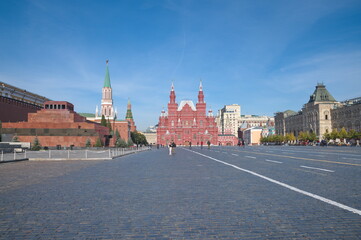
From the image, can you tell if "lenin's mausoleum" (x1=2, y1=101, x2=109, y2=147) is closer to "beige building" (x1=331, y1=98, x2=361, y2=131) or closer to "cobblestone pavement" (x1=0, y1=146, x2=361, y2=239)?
"cobblestone pavement" (x1=0, y1=146, x2=361, y2=239)

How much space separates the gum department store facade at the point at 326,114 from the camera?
9219cm

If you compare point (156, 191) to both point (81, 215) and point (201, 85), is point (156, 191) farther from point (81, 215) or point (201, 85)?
point (201, 85)

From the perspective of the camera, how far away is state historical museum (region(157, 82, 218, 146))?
129m

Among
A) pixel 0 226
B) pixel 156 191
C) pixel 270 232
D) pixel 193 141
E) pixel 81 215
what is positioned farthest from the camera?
pixel 193 141

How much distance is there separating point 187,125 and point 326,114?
53.2 meters

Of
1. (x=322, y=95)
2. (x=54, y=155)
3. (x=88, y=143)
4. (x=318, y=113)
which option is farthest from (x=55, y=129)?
(x=322, y=95)

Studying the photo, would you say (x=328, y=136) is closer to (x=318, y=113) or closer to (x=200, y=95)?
(x=318, y=113)

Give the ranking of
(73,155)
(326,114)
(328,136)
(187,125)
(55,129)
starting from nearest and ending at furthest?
(73,155) → (55,129) → (328,136) → (326,114) → (187,125)

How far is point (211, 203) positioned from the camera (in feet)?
22.2

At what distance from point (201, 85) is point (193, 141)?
79.6 ft

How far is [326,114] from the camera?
105m

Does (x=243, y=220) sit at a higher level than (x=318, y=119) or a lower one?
lower

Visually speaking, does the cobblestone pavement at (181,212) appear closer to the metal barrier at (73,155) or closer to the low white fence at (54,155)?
the low white fence at (54,155)

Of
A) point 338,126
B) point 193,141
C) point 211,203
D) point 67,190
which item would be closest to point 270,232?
point 211,203
